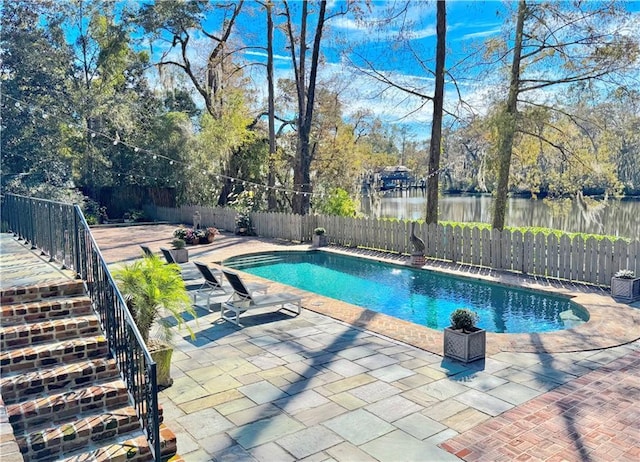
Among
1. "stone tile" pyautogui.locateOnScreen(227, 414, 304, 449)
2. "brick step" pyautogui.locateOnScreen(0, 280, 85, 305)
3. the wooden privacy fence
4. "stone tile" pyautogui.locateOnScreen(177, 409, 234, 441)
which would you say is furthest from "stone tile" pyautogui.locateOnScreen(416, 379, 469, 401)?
the wooden privacy fence

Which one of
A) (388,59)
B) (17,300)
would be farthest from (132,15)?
(17,300)

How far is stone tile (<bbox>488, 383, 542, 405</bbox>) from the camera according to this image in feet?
15.1

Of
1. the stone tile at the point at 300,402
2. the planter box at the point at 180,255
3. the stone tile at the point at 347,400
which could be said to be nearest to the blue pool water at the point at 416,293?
the planter box at the point at 180,255

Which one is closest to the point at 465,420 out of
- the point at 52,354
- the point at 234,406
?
the point at 234,406

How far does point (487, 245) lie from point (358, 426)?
8305mm

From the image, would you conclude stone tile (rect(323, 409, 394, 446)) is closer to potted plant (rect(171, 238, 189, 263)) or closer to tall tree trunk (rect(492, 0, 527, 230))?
potted plant (rect(171, 238, 189, 263))

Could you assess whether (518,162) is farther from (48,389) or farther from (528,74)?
(48,389)

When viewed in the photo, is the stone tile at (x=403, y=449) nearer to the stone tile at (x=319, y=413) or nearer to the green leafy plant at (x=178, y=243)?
the stone tile at (x=319, y=413)

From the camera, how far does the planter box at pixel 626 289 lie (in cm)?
833

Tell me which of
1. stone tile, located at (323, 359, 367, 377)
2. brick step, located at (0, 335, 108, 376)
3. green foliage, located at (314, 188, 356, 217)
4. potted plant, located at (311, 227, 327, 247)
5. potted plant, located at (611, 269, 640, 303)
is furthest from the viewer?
green foliage, located at (314, 188, 356, 217)

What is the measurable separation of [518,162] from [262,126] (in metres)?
14.1

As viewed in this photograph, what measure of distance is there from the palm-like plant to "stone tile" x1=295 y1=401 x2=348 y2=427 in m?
1.31

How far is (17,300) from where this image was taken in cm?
443

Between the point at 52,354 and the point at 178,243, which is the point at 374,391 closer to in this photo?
the point at 52,354
